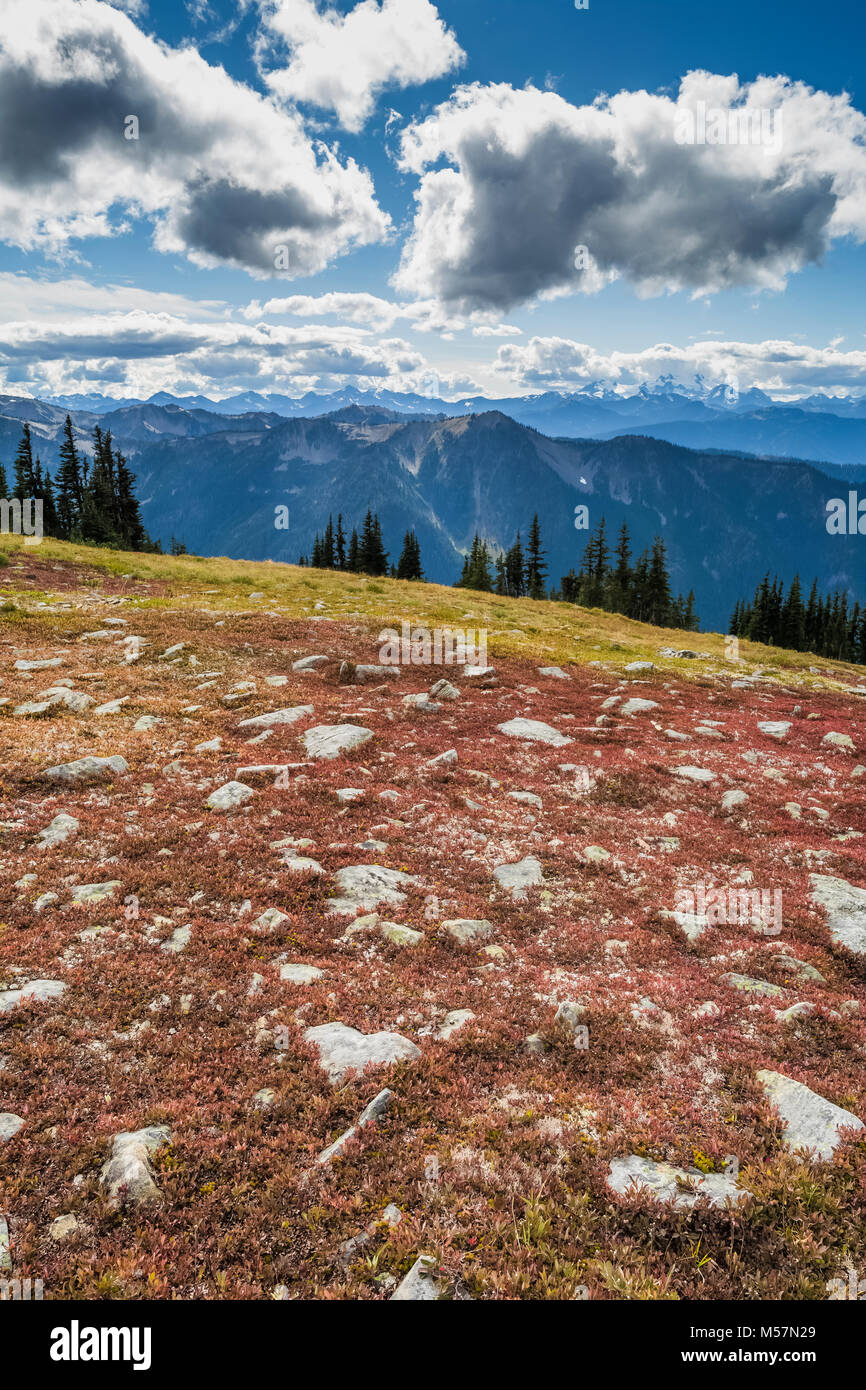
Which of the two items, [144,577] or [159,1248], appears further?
[144,577]

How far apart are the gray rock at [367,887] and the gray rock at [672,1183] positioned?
202 inches

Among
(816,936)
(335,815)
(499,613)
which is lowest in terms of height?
(816,936)

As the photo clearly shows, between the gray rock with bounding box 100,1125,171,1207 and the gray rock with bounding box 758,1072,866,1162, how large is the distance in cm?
598

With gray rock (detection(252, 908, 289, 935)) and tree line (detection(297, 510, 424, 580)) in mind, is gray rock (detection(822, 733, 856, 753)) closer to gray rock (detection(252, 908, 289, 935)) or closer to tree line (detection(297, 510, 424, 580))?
gray rock (detection(252, 908, 289, 935))

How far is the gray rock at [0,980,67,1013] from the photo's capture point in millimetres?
7031

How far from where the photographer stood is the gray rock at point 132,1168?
5.10 metres

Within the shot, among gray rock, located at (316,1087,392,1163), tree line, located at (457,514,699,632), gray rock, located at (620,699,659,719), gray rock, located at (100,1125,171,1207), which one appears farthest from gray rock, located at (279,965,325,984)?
tree line, located at (457,514,699,632)

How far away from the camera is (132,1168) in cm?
524

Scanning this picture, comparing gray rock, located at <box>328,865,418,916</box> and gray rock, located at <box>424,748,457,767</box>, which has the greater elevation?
gray rock, located at <box>424,748,457,767</box>

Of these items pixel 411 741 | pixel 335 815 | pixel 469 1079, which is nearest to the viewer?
pixel 469 1079
